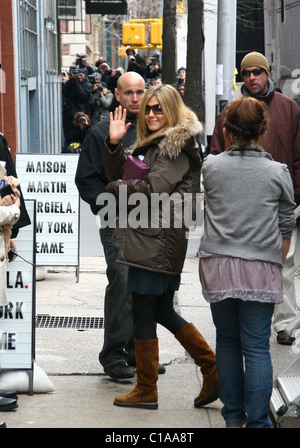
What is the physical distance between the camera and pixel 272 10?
14.4 meters

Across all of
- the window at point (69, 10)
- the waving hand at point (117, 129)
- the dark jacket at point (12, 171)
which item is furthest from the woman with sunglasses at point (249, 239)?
the window at point (69, 10)

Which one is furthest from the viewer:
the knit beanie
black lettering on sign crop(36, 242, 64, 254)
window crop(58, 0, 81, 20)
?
window crop(58, 0, 81, 20)

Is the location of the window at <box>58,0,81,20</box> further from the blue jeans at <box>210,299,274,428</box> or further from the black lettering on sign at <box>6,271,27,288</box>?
the blue jeans at <box>210,299,274,428</box>

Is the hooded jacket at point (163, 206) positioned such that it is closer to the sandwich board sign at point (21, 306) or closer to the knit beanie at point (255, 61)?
the sandwich board sign at point (21, 306)

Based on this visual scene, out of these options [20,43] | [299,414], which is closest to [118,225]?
[299,414]

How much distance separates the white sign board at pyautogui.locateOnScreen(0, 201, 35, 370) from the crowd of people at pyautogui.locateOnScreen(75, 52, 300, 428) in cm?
53

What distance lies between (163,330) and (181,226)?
2342 millimetres

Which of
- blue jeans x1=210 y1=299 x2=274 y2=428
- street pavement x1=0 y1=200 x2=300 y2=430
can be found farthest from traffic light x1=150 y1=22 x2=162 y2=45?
blue jeans x1=210 y1=299 x2=274 y2=428

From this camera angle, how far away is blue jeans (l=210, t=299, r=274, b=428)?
4.52 metres

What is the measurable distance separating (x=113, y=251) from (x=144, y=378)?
972 mm

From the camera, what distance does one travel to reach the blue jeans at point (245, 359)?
452 centimetres

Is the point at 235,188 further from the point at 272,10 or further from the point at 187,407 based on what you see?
the point at 272,10

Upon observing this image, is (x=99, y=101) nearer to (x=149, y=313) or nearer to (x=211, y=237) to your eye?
(x=149, y=313)

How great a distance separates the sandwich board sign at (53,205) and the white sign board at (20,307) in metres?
3.74
